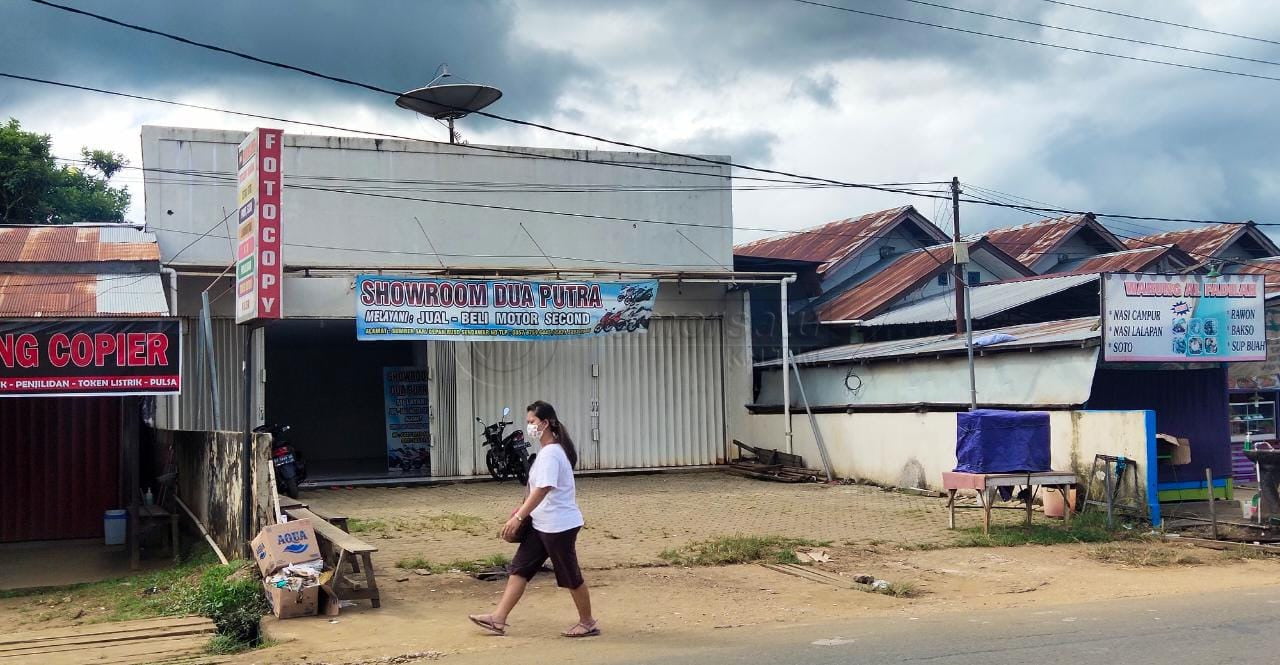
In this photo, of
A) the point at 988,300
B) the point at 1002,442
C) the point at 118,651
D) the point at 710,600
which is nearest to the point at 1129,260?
the point at 988,300

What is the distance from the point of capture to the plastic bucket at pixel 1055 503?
44.9 ft

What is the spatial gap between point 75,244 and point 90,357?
6195 mm

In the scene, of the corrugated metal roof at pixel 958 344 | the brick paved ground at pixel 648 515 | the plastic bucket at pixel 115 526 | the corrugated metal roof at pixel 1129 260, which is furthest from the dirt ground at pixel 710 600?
the corrugated metal roof at pixel 1129 260

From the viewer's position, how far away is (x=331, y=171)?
1869 cm

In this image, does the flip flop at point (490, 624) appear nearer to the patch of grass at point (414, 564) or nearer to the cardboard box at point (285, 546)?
the cardboard box at point (285, 546)

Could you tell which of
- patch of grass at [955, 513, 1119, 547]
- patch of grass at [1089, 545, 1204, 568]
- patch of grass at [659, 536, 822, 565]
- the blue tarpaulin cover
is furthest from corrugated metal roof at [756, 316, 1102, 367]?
patch of grass at [659, 536, 822, 565]

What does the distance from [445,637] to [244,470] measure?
11.2 feet

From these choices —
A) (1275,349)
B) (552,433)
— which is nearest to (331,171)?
(552,433)

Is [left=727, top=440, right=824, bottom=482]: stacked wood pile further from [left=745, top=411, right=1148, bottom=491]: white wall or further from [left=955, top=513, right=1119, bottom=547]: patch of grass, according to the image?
[left=955, top=513, right=1119, bottom=547]: patch of grass

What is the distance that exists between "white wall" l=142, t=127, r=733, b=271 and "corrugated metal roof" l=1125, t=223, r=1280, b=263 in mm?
19041

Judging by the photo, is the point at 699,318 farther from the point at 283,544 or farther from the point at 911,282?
the point at 283,544

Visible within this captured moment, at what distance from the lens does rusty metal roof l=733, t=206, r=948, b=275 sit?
29.0 metres

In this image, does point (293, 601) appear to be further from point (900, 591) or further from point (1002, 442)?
point (1002, 442)

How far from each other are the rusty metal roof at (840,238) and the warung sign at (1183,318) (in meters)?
13.1
